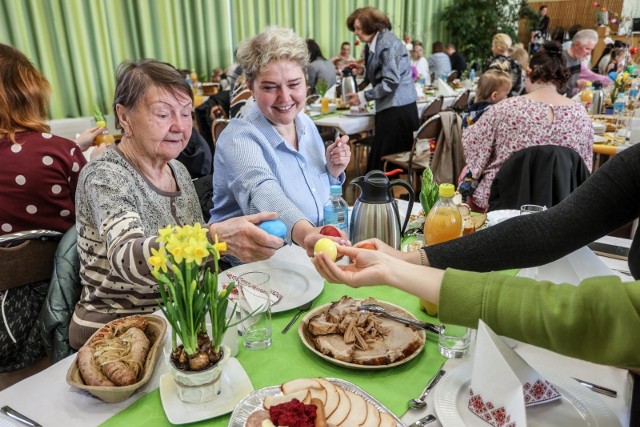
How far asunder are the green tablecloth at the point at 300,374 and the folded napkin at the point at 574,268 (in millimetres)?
437

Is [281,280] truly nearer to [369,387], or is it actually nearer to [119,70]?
[369,387]

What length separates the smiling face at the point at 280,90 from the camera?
6.10 ft

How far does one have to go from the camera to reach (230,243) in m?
1.33

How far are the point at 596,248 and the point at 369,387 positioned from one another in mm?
1039

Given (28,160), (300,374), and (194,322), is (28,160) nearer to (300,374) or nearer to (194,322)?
(194,322)

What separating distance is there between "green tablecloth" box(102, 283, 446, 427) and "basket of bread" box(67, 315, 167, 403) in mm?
45

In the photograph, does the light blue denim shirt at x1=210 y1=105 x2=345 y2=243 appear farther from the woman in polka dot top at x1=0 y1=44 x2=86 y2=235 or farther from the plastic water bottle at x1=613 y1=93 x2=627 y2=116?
the plastic water bottle at x1=613 y1=93 x2=627 y2=116

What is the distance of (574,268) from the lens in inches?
49.5

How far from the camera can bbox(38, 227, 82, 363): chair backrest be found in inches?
58.8

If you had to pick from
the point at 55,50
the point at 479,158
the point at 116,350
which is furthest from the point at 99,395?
the point at 55,50

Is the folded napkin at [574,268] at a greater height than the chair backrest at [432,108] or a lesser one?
greater

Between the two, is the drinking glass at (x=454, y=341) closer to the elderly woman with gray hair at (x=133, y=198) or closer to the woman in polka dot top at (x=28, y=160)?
the elderly woman with gray hair at (x=133, y=198)

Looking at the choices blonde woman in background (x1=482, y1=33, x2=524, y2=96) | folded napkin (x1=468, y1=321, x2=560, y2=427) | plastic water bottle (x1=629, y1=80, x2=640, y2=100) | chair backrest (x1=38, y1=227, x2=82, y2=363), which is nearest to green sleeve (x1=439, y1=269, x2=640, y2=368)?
folded napkin (x1=468, y1=321, x2=560, y2=427)

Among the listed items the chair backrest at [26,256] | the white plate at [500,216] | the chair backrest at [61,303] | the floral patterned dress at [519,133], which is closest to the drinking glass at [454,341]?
the white plate at [500,216]
